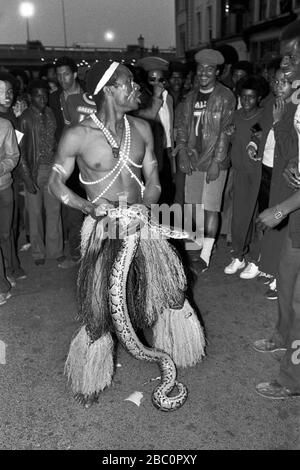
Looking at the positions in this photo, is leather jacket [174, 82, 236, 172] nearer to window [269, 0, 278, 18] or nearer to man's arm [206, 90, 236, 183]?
man's arm [206, 90, 236, 183]

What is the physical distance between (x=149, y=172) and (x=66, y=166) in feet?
1.81

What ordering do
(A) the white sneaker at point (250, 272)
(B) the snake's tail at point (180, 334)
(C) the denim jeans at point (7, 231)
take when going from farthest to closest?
(A) the white sneaker at point (250, 272) < (C) the denim jeans at point (7, 231) < (B) the snake's tail at point (180, 334)

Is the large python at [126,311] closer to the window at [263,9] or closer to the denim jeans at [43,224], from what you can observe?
the denim jeans at [43,224]

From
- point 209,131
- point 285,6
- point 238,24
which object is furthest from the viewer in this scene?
point 238,24

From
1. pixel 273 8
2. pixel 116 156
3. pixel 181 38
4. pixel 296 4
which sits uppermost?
pixel 181 38

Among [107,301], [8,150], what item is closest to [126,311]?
[107,301]

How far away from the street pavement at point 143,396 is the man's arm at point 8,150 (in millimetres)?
1302

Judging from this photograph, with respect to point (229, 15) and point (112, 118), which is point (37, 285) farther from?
point (229, 15)

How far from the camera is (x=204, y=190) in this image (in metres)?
5.21

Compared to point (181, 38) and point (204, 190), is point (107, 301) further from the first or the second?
point (181, 38)

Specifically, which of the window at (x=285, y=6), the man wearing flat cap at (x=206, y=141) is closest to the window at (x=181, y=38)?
the window at (x=285, y=6)

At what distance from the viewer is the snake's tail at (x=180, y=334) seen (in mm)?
3145
